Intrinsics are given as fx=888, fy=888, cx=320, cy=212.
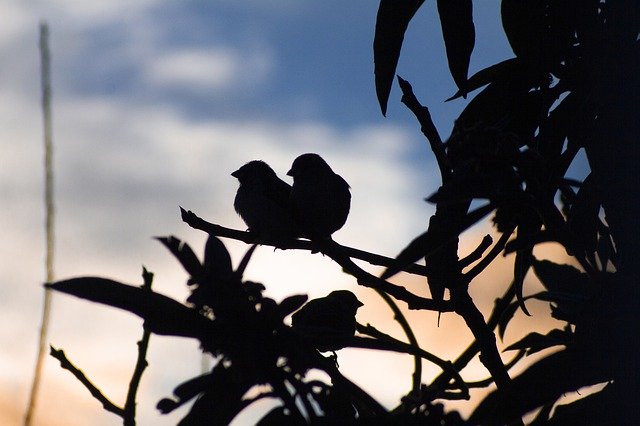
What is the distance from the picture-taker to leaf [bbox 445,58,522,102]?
1.74 meters

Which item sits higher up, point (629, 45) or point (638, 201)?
point (629, 45)

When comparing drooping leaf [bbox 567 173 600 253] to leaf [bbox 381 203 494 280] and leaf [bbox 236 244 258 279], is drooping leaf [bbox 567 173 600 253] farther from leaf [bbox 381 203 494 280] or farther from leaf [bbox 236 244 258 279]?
leaf [bbox 236 244 258 279]

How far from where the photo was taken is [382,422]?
Result: 95cm

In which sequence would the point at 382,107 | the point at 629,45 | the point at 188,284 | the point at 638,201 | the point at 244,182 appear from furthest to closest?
the point at 244,182, the point at 382,107, the point at 629,45, the point at 638,201, the point at 188,284

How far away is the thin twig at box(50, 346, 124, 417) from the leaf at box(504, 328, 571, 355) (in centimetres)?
71

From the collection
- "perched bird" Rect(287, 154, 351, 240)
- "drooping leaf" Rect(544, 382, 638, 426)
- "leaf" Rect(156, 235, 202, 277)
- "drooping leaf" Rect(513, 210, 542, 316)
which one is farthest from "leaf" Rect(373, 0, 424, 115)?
"perched bird" Rect(287, 154, 351, 240)

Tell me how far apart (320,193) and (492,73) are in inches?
79.7

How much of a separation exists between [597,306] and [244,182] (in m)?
3.05

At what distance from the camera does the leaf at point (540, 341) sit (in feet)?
4.80

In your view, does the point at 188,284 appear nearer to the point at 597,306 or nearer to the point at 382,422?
the point at 382,422

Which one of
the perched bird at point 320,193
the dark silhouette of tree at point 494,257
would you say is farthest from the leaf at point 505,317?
the perched bird at point 320,193

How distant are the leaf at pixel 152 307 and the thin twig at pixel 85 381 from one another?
14cm

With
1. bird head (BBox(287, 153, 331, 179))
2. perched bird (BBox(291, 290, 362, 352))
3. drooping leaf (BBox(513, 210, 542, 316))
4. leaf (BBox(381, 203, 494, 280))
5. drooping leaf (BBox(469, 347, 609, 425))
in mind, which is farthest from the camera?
bird head (BBox(287, 153, 331, 179))

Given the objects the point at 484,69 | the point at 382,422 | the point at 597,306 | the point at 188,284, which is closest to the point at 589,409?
the point at 597,306
